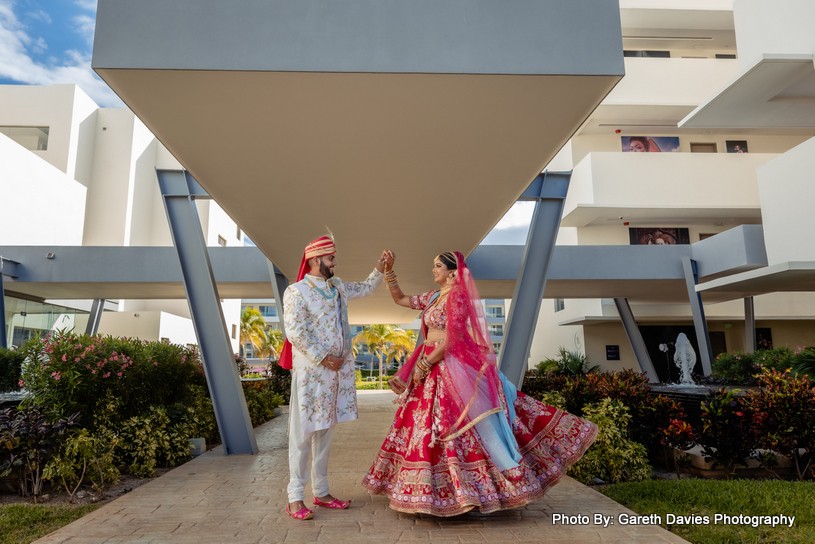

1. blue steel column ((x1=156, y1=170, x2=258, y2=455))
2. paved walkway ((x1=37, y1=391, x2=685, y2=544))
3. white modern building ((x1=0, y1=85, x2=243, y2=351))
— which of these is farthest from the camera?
white modern building ((x1=0, y1=85, x2=243, y2=351))

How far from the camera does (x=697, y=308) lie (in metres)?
12.5

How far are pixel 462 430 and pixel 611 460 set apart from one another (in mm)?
2234

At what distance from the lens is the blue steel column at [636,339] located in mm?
15516

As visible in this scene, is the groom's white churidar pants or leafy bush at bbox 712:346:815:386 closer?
the groom's white churidar pants

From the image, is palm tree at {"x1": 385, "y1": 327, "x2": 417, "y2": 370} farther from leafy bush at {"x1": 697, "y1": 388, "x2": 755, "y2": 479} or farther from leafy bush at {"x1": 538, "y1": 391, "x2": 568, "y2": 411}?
leafy bush at {"x1": 697, "y1": 388, "x2": 755, "y2": 479}

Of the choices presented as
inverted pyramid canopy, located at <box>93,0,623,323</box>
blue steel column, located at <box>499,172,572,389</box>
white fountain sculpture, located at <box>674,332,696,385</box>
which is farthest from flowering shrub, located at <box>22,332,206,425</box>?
white fountain sculpture, located at <box>674,332,696,385</box>

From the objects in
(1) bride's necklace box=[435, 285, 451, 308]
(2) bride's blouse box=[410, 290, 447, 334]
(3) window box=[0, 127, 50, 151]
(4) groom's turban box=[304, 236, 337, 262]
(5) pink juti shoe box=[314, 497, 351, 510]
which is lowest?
(5) pink juti shoe box=[314, 497, 351, 510]

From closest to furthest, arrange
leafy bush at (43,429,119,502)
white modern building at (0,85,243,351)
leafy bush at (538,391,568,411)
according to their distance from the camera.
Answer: leafy bush at (43,429,119,502) < leafy bush at (538,391,568,411) < white modern building at (0,85,243,351)

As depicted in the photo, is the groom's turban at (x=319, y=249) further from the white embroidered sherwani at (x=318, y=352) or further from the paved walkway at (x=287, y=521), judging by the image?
the paved walkway at (x=287, y=521)

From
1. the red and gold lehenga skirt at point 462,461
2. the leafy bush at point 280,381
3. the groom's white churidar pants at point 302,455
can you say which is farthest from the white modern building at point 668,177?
the groom's white churidar pants at point 302,455

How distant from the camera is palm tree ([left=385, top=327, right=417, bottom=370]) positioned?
33.8m

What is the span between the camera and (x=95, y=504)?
4422 millimetres

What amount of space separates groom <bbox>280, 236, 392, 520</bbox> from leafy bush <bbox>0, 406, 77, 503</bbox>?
7.98 feet

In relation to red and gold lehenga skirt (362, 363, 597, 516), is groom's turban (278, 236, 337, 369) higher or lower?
higher
